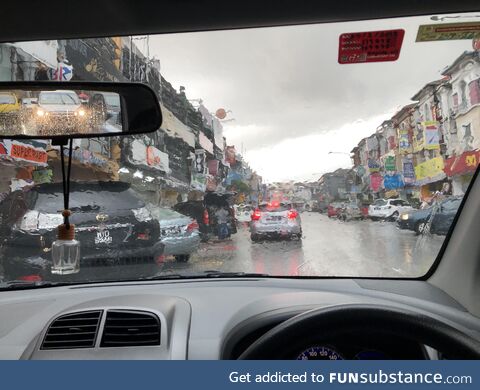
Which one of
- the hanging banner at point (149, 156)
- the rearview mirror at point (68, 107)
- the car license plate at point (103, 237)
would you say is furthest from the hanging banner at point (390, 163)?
the car license plate at point (103, 237)

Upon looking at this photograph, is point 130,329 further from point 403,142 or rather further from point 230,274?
point 403,142

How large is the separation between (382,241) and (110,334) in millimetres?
2150

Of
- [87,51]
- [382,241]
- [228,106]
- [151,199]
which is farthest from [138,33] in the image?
[382,241]

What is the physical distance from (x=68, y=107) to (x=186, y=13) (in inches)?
32.2

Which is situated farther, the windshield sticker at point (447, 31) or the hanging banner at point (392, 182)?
the hanging banner at point (392, 182)

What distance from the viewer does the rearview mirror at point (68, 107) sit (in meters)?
2.63

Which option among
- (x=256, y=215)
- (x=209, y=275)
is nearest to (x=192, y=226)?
(x=209, y=275)

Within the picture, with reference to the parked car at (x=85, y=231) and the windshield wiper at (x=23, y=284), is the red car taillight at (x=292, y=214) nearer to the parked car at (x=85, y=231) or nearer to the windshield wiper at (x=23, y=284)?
the parked car at (x=85, y=231)

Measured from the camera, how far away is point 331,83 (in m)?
3.45

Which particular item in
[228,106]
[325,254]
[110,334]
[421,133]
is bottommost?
[110,334]

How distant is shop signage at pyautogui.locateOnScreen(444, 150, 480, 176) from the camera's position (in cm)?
327

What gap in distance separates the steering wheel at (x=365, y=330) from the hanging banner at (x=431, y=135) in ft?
7.42

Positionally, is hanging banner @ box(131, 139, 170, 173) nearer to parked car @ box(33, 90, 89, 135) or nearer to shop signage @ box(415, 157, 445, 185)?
parked car @ box(33, 90, 89, 135)
